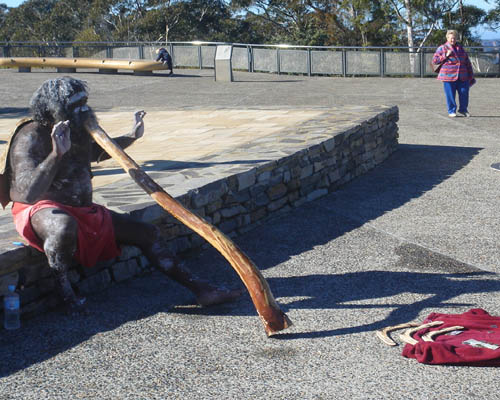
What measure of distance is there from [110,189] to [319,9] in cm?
3419

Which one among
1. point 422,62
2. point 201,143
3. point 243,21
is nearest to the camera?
point 201,143

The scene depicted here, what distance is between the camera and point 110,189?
6.39 metres

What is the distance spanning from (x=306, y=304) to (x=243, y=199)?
212cm

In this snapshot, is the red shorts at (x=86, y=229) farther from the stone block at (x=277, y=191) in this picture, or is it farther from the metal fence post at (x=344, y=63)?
the metal fence post at (x=344, y=63)

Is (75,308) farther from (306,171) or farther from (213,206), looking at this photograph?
(306,171)

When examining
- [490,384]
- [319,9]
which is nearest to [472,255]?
[490,384]

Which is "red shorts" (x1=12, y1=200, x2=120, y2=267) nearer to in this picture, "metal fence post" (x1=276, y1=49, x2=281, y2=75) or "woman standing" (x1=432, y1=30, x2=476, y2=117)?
"woman standing" (x1=432, y1=30, x2=476, y2=117)

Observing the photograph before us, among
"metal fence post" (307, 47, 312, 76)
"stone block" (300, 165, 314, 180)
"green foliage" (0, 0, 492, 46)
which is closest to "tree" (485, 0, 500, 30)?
"green foliage" (0, 0, 492, 46)

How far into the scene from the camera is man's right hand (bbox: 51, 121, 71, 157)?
4.31m

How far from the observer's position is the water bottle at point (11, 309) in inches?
172

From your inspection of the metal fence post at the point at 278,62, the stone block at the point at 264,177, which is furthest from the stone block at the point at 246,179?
the metal fence post at the point at 278,62

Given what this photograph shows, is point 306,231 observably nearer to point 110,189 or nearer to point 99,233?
point 110,189

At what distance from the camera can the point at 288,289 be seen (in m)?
5.21

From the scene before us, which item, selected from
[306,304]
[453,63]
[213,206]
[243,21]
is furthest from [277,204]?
[243,21]
